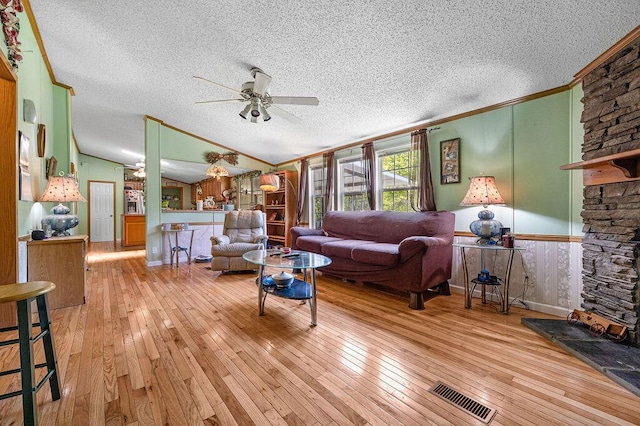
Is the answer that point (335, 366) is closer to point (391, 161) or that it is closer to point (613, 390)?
point (613, 390)

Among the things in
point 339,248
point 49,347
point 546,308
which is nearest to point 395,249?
point 339,248

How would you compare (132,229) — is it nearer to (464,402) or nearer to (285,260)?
(285,260)

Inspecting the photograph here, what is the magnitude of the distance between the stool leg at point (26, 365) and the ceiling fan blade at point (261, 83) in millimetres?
2251

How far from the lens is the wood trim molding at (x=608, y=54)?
1.93 m

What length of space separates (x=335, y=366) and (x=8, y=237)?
2.73 m

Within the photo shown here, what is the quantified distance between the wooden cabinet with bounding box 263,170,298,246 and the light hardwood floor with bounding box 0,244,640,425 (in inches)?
122

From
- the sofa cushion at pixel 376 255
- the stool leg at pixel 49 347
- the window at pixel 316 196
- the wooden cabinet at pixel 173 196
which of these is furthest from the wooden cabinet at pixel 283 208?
the stool leg at pixel 49 347

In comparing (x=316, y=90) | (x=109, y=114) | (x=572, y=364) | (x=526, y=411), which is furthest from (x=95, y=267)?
Result: (x=572, y=364)

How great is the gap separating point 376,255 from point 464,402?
1.74 metres

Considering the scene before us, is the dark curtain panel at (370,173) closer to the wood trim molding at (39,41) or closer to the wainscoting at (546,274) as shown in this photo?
the wainscoting at (546,274)

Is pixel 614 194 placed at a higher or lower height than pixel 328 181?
lower

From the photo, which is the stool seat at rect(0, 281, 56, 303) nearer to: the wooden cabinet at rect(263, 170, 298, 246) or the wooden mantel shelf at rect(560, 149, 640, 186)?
the wooden mantel shelf at rect(560, 149, 640, 186)

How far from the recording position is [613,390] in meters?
1.53

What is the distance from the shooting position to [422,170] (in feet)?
12.1
